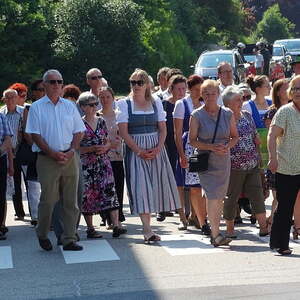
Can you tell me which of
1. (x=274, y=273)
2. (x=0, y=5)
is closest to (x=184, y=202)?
(x=274, y=273)

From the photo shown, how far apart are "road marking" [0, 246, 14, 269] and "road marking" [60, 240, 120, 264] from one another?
0.57m

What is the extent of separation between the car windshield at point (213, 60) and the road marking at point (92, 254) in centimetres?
2703

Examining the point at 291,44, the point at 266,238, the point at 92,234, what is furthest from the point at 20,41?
the point at 266,238

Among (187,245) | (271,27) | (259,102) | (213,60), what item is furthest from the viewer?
(271,27)

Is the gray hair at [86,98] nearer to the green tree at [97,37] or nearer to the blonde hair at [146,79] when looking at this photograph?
the blonde hair at [146,79]

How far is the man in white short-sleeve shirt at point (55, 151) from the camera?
1004cm

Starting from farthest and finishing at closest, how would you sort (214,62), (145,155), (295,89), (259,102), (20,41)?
(20,41), (214,62), (259,102), (145,155), (295,89)

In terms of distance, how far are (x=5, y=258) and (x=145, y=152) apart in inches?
76.8

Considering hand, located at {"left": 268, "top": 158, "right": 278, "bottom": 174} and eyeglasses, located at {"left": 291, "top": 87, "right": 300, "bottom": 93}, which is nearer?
hand, located at {"left": 268, "top": 158, "right": 278, "bottom": 174}

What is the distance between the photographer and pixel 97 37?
148 ft

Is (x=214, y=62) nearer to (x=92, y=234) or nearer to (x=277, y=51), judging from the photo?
(x=277, y=51)

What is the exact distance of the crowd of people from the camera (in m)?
9.97

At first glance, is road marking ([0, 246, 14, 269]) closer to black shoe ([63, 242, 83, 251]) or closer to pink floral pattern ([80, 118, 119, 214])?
black shoe ([63, 242, 83, 251])

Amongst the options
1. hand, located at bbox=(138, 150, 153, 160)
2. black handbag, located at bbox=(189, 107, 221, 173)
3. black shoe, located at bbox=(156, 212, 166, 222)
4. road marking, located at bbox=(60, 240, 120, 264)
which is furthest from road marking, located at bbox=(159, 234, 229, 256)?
black shoe, located at bbox=(156, 212, 166, 222)
